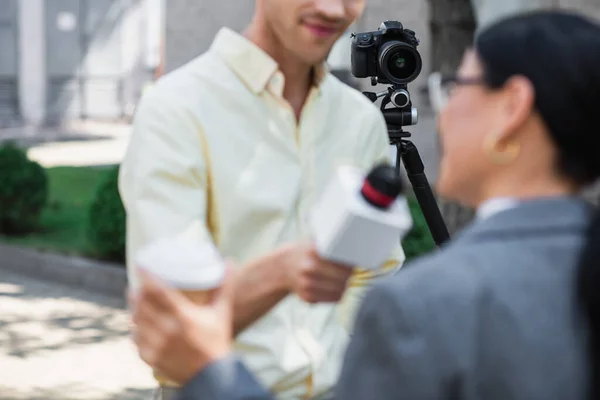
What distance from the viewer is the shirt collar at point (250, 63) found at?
207cm

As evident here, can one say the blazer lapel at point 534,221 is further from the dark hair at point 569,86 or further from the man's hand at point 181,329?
the man's hand at point 181,329

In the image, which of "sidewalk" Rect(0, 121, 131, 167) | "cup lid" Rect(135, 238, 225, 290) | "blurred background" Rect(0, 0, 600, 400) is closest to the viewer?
"cup lid" Rect(135, 238, 225, 290)

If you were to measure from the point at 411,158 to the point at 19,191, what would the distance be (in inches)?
270

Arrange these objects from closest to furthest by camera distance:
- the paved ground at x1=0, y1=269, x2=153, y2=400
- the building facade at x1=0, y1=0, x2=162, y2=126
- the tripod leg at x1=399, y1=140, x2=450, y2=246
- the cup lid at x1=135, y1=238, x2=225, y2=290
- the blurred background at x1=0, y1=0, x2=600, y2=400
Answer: the cup lid at x1=135, y1=238, x2=225, y2=290, the tripod leg at x1=399, y1=140, x2=450, y2=246, the paved ground at x1=0, y1=269, x2=153, y2=400, the blurred background at x1=0, y1=0, x2=600, y2=400, the building facade at x1=0, y1=0, x2=162, y2=126

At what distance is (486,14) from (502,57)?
21.5ft

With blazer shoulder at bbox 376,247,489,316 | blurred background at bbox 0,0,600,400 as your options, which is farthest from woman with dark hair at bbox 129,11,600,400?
blurred background at bbox 0,0,600,400

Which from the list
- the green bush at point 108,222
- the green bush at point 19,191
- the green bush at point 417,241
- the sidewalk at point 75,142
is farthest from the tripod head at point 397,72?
the sidewalk at point 75,142

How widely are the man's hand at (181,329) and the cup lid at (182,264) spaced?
28 millimetres

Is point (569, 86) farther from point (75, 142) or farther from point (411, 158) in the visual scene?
point (75, 142)

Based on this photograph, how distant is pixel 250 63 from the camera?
6.83ft

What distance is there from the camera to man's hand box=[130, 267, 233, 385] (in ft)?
4.58

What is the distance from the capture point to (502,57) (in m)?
1.48

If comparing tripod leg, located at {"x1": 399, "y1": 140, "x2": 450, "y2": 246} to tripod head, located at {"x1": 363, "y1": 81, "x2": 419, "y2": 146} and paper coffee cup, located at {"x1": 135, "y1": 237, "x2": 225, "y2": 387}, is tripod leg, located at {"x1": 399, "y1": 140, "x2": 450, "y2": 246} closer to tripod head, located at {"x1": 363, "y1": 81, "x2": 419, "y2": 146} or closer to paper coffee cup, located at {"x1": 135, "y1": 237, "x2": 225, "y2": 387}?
tripod head, located at {"x1": 363, "y1": 81, "x2": 419, "y2": 146}

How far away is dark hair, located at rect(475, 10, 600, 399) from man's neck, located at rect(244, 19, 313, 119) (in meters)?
0.67
